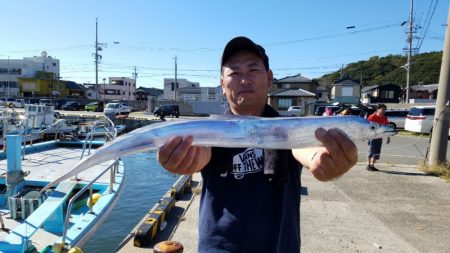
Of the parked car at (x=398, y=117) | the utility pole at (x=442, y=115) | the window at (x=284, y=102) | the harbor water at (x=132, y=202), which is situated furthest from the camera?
the window at (x=284, y=102)

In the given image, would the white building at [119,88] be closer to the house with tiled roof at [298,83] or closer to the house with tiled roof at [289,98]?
the house with tiled roof at [298,83]

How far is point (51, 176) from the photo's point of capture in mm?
9633

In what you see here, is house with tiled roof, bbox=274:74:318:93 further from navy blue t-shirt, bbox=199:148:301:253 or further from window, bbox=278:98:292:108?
navy blue t-shirt, bbox=199:148:301:253

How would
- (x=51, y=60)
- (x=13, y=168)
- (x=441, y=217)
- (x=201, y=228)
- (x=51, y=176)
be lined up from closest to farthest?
1. (x=201, y=228)
2. (x=441, y=217)
3. (x=13, y=168)
4. (x=51, y=176)
5. (x=51, y=60)

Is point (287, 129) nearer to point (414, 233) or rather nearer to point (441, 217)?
point (414, 233)

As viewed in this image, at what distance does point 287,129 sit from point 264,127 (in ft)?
0.49

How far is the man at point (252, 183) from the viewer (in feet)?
6.75

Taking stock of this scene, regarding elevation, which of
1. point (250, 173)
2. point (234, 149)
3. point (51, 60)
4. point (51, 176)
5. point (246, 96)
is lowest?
point (51, 176)

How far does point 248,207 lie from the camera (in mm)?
2100

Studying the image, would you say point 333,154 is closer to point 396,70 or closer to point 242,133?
point 242,133

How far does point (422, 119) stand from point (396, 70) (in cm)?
9122

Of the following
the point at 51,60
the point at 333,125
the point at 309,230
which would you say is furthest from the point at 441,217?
the point at 51,60

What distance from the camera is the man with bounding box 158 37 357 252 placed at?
2.06m

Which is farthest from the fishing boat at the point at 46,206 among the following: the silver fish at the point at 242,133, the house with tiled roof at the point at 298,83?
the house with tiled roof at the point at 298,83
